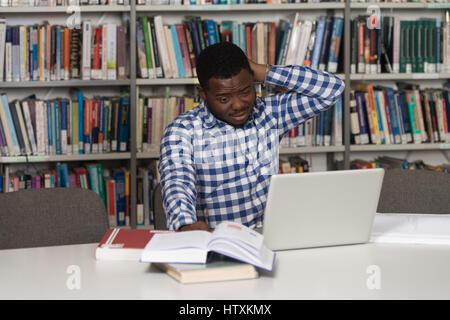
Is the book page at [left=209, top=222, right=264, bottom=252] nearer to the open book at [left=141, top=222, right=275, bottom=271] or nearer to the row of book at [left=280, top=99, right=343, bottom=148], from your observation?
the open book at [left=141, top=222, right=275, bottom=271]

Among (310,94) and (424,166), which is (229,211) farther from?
(424,166)

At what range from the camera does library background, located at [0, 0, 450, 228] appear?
3.09 metres

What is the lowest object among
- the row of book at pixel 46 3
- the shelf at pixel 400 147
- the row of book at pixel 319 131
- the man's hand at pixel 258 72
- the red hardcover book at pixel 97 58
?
the shelf at pixel 400 147

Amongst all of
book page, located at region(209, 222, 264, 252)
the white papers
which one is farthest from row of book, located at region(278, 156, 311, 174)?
book page, located at region(209, 222, 264, 252)

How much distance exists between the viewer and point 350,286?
135cm

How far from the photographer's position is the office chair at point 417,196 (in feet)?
7.16

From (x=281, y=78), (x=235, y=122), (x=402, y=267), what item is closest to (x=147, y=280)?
(x=402, y=267)

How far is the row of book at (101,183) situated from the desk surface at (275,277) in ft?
5.21

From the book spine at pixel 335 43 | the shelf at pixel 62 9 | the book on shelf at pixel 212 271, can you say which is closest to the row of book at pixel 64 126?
the shelf at pixel 62 9

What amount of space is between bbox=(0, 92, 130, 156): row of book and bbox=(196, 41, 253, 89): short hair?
1282 millimetres

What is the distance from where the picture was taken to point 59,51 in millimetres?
3076

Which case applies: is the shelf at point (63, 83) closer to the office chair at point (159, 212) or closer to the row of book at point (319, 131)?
the row of book at point (319, 131)

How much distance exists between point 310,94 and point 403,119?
1377 millimetres

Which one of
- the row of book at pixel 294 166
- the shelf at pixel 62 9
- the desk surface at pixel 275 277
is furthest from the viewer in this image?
the row of book at pixel 294 166
